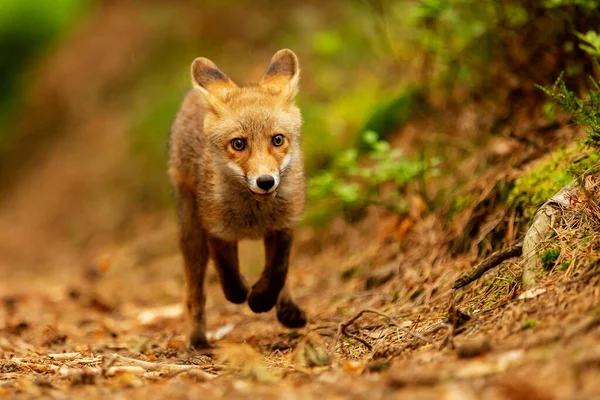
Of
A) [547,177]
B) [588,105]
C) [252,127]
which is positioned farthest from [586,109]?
[252,127]

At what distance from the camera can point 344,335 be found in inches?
198

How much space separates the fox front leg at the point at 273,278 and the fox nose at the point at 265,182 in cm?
81

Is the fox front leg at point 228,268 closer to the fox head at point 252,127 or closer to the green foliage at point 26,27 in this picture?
the fox head at point 252,127

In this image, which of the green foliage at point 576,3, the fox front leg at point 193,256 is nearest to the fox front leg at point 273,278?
the fox front leg at point 193,256

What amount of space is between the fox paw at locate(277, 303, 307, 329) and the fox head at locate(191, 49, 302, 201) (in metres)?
1.12

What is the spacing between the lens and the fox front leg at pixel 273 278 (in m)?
5.83

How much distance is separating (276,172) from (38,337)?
277 centimetres

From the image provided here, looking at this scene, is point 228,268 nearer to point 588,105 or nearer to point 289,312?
point 289,312

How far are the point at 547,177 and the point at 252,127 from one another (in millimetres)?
2178

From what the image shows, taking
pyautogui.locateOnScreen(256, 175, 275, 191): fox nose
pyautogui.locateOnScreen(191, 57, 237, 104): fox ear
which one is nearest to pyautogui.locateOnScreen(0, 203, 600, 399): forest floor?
pyautogui.locateOnScreen(256, 175, 275, 191): fox nose

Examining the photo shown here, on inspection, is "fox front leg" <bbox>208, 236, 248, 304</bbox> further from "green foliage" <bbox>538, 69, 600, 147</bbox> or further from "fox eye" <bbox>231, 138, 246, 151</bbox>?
"green foliage" <bbox>538, 69, 600, 147</bbox>

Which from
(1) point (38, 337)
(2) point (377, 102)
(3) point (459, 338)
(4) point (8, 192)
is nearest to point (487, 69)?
(2) point (377, 102)

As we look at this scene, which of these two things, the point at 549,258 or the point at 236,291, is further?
the point at 236,291

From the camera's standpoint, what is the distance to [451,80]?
8.70 meters
